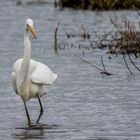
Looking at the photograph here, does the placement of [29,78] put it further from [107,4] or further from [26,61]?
[107,4]

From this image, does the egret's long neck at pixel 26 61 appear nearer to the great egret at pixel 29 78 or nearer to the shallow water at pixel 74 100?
the great egret at pixel 29 78

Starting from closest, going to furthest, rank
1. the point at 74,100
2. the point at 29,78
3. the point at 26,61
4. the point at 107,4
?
the point at 26,61 → the point at 29,78 → the point at 74,100 → the point at 107,4

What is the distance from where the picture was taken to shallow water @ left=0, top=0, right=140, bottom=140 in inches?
404

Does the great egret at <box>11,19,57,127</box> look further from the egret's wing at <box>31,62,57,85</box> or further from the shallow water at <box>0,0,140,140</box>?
the shallow water at <box>0,0,140,140</box>

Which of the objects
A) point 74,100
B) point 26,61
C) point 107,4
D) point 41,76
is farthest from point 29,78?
point 107,4

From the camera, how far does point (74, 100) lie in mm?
12461

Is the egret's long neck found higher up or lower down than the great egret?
higher up

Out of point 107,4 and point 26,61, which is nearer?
point 26,61

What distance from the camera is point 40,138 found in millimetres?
9984

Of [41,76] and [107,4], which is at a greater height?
[41,76]

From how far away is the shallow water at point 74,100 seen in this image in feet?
33.7

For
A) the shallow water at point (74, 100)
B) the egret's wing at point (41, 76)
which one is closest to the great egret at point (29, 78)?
the egret's wing at point (41, 76)

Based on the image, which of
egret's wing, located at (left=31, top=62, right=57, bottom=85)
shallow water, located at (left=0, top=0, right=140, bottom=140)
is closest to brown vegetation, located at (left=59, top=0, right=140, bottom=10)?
shallow water, located at (left=0, top=0, right=140, bottom=140)

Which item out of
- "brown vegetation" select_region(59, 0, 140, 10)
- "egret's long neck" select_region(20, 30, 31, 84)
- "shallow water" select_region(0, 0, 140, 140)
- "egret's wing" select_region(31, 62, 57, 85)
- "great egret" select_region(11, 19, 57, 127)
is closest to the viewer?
"shallow water" select_region(0, 0, 140, 140)
